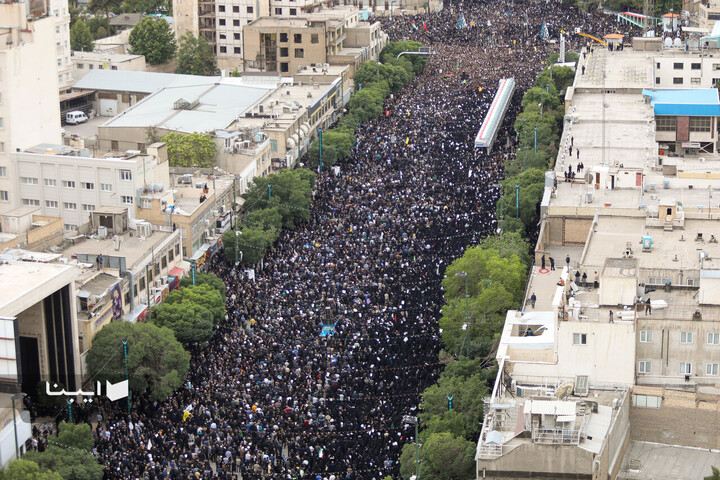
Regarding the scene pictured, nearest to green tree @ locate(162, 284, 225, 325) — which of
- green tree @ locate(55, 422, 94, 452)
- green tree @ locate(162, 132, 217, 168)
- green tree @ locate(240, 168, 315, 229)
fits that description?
green tree @ locate(55, 422, 94, 452)

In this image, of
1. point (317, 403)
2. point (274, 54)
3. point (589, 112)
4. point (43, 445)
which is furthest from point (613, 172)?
point (274, 54)

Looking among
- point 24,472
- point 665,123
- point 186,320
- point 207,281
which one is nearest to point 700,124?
point 665,123

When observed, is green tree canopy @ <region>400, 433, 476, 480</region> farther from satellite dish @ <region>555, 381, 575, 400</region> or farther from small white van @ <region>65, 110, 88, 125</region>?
small white van @ <region>65, 110, 88, 125</region>

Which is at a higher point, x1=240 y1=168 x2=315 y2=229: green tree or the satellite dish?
the satellite dish

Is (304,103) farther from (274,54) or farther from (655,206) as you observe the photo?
(655,206)

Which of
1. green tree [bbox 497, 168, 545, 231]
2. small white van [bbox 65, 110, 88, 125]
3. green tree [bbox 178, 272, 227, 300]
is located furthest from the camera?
small white van [bbox 65, 110, 88, 125]

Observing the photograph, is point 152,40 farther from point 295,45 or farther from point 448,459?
point 448,459
